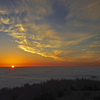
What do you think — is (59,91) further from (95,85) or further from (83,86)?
(95,85)

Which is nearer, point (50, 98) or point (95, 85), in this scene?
point (50, 98)

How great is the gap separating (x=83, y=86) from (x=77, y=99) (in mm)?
3224

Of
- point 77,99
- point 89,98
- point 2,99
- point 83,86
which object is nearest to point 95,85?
point 83,86

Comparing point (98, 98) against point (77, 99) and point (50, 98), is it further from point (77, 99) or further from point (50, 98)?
point (50, 98)

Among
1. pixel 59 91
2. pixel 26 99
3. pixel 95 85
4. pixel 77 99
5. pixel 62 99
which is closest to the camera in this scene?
pixel 77 99

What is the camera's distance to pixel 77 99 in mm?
6691

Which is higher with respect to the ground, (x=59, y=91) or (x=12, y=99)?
(x=59, y=91)

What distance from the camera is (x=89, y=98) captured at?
6.91 metres

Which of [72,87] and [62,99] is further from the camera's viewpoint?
[72,87]

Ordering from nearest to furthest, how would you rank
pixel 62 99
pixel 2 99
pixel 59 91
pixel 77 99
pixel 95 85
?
pixel 77 99
pixel 62 99
pixel 59 91
pixel 2 99
pixel 95 85

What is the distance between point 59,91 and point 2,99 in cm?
464

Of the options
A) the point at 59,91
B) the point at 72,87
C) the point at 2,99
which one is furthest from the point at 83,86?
the point at 2,99

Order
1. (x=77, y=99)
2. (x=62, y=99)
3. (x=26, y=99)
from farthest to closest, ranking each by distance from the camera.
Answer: (x=26, y=99) → (x=62, y=99) → (x=77, y=99)

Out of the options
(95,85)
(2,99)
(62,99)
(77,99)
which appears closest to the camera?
(77,99)
